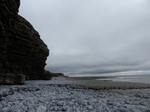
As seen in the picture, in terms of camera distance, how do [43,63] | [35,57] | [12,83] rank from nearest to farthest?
[12,83], [35,57], [43,63]

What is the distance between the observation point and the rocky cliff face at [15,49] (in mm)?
15673

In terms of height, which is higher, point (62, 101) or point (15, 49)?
point (15, 49)

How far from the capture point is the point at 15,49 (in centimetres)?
2284

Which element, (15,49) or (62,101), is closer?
(62,101)

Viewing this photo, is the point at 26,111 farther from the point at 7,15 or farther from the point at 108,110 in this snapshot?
the point at 7,15

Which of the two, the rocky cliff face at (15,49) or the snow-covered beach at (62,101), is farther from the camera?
the rocky cliff face at (15,49)

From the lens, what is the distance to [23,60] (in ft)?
83.0

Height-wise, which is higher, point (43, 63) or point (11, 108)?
point (43, 63)

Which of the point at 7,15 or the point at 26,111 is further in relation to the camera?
the point at 7,15

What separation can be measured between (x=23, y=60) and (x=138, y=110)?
82.9 feet

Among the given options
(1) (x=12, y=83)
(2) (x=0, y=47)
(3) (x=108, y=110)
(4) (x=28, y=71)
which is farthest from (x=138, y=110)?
(4) (x=28, y=71)

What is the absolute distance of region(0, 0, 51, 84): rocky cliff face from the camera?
15.7 meters

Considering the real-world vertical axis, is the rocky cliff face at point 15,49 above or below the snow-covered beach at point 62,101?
above

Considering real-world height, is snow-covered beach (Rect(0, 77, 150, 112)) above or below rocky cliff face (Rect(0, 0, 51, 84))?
below
